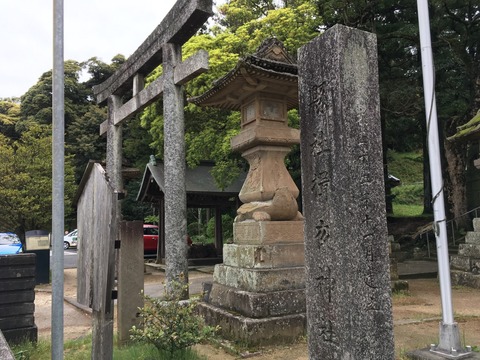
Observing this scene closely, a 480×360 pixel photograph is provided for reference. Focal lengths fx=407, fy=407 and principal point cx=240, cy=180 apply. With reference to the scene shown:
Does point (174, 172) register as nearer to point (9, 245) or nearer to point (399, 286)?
point (399, 286)

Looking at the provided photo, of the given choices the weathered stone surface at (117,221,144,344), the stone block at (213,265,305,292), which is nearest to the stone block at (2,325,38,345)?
the weathered stone surface at (117,221,144,344)

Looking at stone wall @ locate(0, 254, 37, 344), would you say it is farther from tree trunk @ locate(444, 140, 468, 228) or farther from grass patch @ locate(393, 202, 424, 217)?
grass patch @ locate(393, 202, 424, 217)

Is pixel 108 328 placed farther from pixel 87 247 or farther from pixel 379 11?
pixel 379 11

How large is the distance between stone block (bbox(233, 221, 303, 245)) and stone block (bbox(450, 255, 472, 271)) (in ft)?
19.6

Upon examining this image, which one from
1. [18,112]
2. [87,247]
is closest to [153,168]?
[87,247]

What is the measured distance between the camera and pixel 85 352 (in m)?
5.16

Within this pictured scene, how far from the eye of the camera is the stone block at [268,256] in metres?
5.89

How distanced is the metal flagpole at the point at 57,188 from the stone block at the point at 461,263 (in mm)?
9826

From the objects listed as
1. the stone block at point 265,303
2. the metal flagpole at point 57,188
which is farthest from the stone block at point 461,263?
the metal flagpole at point 57,188

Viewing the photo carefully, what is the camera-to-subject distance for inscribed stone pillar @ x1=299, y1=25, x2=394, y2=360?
306 centimetres

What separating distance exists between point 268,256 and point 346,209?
297 centimetres

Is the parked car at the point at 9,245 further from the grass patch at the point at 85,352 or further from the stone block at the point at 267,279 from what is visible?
the stone block at the point at 267,279

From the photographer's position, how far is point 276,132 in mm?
6578

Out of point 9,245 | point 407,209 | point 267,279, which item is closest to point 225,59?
point 267,279
